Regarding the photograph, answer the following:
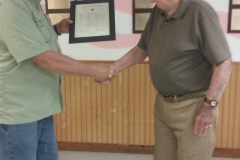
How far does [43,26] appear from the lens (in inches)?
68.2

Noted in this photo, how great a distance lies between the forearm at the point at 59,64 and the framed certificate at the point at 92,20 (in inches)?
17.4

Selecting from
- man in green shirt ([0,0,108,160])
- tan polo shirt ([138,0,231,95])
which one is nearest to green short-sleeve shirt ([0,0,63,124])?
man in green shirt ([0,0,108,160])

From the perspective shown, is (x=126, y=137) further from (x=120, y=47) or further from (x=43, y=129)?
(x=43, y=129)

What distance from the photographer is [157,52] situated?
5.84 feet

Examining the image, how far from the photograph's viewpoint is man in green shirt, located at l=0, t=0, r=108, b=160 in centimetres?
158

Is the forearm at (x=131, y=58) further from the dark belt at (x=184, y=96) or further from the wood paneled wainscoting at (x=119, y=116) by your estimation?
the wood paneled wainscoting at (x=119, y=116)

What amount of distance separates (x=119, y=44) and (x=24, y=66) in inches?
50.9

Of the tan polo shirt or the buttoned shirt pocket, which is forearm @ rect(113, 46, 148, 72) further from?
the buttoned shirt pocket

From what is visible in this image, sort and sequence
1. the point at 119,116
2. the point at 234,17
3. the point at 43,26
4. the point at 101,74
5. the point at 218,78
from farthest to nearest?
the point at 119,116
the point at 234,17
the point at 101,74
the point at 43,26
the point at 218,78

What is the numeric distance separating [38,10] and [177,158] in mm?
1108

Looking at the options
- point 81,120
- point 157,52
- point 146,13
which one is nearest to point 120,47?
point 146,13

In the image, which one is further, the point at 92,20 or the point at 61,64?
the point at 92,20

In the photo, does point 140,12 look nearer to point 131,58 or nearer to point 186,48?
point 131,58

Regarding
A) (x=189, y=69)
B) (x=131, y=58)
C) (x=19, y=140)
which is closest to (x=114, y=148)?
(x=131, y=58)
